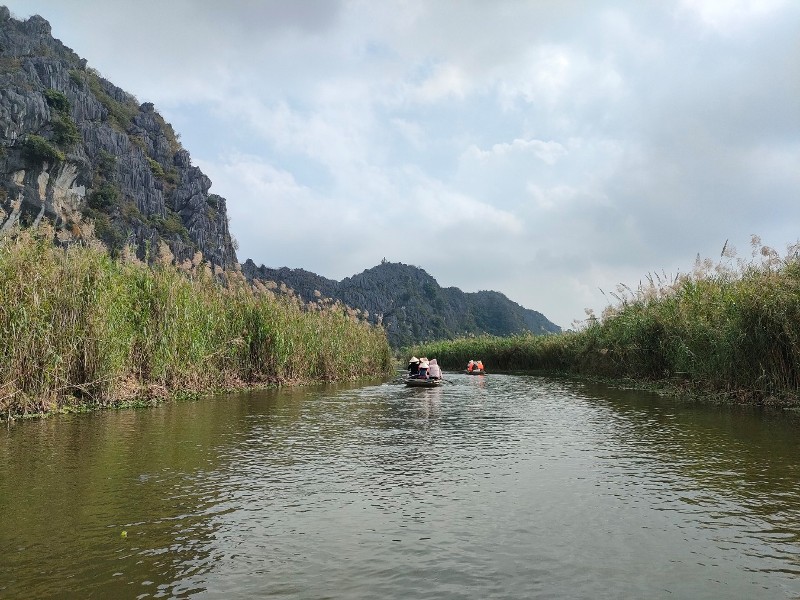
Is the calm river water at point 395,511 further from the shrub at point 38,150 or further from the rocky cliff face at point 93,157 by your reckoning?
the shrub at point 38,150

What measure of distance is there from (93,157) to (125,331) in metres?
93.3

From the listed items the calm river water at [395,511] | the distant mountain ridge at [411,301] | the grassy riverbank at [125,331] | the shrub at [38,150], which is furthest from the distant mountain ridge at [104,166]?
the calm river water at [395,511]

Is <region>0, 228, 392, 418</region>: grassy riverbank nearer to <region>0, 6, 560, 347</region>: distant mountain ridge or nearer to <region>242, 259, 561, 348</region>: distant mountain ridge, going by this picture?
<region>0, 6, 560, 347</region>: distant mountain ridge

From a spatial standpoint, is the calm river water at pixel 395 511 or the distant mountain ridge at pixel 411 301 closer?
the calm river water at pixel 395 511

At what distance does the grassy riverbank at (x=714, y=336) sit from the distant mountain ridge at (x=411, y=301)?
321 feet

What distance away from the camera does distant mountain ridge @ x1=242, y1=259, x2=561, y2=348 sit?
134 metres

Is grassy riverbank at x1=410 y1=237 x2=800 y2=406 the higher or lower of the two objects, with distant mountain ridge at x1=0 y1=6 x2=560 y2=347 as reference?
lower

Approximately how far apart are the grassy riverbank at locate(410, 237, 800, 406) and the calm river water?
4031mm

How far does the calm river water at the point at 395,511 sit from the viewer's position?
393 centimetres

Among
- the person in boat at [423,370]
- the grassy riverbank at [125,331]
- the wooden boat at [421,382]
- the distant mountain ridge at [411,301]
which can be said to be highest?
the distant mountain ridge at [411,301]

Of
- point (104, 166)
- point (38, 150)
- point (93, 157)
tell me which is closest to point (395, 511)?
point (38, 150)

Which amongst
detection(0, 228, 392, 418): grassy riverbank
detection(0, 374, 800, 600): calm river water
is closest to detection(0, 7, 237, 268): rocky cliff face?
detection(0, 228, 392, 418): grassy riverbank

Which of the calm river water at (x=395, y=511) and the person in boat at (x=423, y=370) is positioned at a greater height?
the person in boat at (x=423, y=370)

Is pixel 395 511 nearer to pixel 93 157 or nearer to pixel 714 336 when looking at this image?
pixel 714 336
